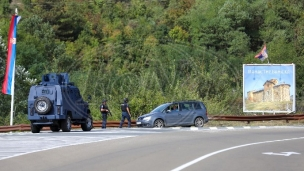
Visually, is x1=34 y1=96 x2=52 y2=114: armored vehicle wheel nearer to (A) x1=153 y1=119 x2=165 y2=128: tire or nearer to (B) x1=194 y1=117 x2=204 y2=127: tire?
(A) x1=153 y1=119 x2=165 y2=128: tire

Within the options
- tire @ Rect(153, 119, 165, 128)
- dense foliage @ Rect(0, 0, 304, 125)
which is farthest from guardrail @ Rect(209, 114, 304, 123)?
dense foliage @ Rect(0, 0, 304, 125)

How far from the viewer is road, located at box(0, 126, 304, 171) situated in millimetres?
18844

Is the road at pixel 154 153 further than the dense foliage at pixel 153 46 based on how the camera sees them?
No

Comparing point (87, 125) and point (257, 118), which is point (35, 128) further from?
point (257, 118)

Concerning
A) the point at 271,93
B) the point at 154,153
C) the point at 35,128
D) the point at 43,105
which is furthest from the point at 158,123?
the point at 154,153

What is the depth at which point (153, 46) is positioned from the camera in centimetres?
8731

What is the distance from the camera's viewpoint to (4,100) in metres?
56.6

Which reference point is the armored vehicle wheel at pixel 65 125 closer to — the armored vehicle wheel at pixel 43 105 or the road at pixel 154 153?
the armored vehicle wheel at pixel 43 105

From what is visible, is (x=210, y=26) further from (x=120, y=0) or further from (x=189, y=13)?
(x=120, y=0)

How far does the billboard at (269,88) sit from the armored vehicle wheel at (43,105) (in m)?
19.1

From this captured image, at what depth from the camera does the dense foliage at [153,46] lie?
58000 mm

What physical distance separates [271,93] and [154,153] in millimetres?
29283

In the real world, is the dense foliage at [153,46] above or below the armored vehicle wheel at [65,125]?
above

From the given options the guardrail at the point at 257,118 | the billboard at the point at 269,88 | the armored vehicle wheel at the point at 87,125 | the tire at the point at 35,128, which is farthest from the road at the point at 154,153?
the billboard at the point at 269,88
